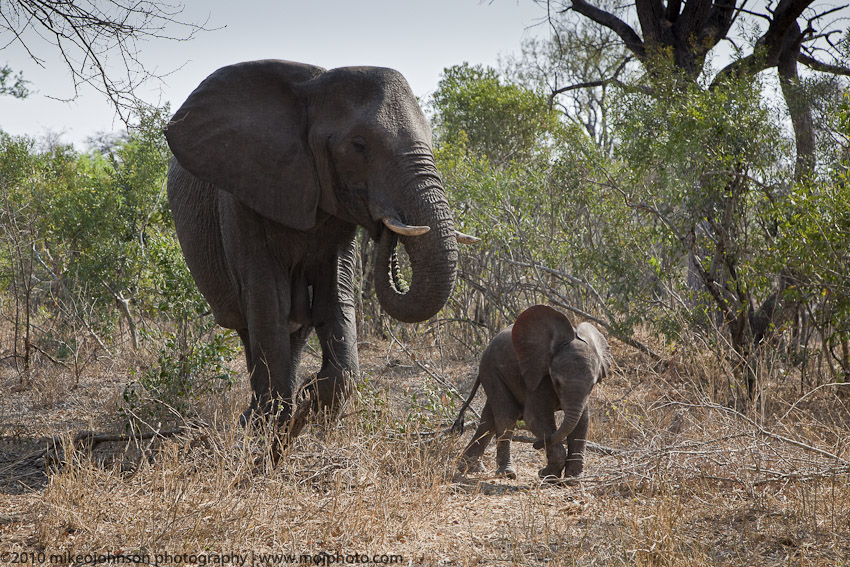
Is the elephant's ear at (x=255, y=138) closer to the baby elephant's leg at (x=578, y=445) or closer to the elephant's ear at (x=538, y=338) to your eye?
the elephant's ear at (x=538, y=338)

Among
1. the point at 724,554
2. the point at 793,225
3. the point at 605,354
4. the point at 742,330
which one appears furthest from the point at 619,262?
the point at 724,554

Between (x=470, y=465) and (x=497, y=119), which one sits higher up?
(x=497, y=119)

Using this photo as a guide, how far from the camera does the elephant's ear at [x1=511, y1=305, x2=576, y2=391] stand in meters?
5.73

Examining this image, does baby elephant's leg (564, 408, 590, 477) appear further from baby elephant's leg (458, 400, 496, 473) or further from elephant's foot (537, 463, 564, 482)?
baby elephant's leg (458, 400, 496, 473)

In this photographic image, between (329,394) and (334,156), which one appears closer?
(334,156)

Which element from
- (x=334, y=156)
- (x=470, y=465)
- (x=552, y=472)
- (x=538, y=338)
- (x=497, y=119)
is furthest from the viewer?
(x=497, y=119)

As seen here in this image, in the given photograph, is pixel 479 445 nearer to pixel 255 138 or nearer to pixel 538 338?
pixel 538 338

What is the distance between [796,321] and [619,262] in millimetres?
1683

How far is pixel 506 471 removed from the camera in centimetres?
602

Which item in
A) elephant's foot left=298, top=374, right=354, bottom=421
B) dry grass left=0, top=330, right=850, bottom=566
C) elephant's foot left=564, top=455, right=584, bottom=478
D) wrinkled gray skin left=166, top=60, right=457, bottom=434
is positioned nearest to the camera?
dry grass left=0, top=330, right=850, bottom=566

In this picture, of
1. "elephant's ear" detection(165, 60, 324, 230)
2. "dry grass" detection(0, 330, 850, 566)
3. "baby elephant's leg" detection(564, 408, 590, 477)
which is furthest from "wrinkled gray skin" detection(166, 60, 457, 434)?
"baby elephant's leg" detection(564, 408, 590, 477)

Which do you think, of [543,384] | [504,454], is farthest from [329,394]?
[543,384]

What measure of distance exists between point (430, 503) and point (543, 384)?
4.52 feet

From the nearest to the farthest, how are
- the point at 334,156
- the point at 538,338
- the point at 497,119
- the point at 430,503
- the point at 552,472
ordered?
the point at 430,503 → the point at 334,156 → the point at 552,472 → the point at 538,338 → the point at 497,119
